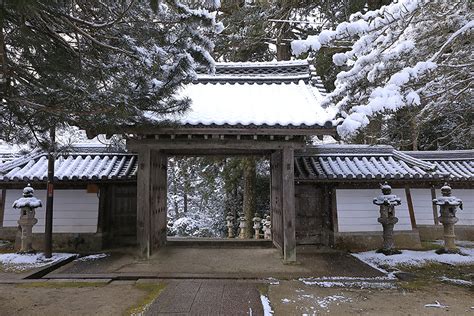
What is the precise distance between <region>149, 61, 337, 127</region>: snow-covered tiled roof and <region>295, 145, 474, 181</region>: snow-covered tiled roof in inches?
73.8

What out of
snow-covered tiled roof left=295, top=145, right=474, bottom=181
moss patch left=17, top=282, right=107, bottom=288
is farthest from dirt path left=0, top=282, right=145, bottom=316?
snow-covered tiled roof left=295, top=145, right=474, bottom=181

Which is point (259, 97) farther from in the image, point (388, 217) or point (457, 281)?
point (457, 281)

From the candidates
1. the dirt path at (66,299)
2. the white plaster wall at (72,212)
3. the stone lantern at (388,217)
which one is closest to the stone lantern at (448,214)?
the stone lantern at (388,217)

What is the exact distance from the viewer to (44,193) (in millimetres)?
9180

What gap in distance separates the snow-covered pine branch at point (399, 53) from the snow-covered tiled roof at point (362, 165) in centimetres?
370

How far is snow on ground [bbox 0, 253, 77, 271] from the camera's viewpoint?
7.05 meters

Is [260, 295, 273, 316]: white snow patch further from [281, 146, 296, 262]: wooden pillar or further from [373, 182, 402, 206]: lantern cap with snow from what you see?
[373, 182, 402, 206]: lantern cap with snow

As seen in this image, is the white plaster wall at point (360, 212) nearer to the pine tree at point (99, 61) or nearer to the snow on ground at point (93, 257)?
the snow on ground at point (93, 257)

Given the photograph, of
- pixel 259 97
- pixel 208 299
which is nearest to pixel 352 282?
pixel 208 299

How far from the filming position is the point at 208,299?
5.09 m

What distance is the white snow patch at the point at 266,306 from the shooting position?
4.56 m

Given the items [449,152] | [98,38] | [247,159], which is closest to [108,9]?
[98,38]

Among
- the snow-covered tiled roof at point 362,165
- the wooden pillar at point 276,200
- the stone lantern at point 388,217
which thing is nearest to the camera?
the stone lantern at point 388,217

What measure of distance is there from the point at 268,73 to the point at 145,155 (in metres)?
4.63
